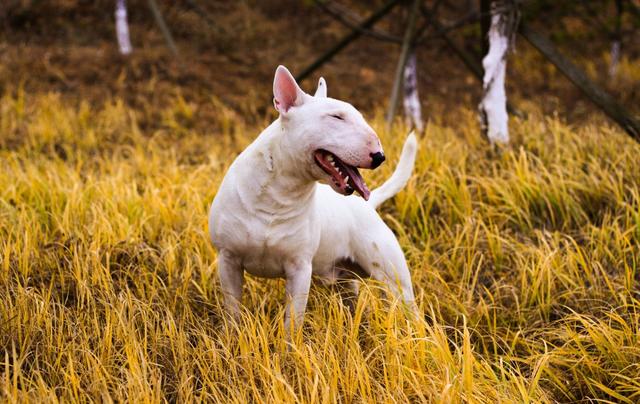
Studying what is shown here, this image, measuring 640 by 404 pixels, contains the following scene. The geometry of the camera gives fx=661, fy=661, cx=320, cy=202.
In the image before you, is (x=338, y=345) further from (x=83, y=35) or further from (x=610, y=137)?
(x=83, y=35)

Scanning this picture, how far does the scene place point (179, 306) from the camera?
11.1 ft

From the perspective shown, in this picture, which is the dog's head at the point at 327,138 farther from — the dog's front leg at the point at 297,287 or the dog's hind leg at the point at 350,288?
the dog's hind leg at the point at 350,288

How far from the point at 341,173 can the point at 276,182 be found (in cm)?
33

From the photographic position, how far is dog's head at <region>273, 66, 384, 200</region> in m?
2.46

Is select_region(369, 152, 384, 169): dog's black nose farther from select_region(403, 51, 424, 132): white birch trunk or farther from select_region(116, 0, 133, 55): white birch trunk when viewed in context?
select_region(116, 0, 133, 55): white birch trunk

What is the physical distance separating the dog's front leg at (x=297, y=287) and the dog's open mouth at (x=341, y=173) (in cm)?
49

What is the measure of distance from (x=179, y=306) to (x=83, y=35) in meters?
9.29

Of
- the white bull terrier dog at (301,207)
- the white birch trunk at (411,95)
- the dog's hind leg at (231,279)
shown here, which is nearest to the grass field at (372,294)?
the dog's hind leg at (231,279)

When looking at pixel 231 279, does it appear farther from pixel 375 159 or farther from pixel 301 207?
pixel 375 159

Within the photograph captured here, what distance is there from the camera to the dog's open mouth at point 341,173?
99.0 inches

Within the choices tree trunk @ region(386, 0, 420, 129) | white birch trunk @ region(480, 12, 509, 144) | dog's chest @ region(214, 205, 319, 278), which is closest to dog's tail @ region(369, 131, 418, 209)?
dog's chest @ region(214, 205, 319, 278)

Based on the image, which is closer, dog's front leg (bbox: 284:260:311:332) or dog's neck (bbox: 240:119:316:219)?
dog's neck (bbox: 240:119:316:219)

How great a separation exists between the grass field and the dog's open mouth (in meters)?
0.61

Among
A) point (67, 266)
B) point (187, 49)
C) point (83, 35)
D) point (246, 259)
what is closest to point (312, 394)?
point (246, 259)
